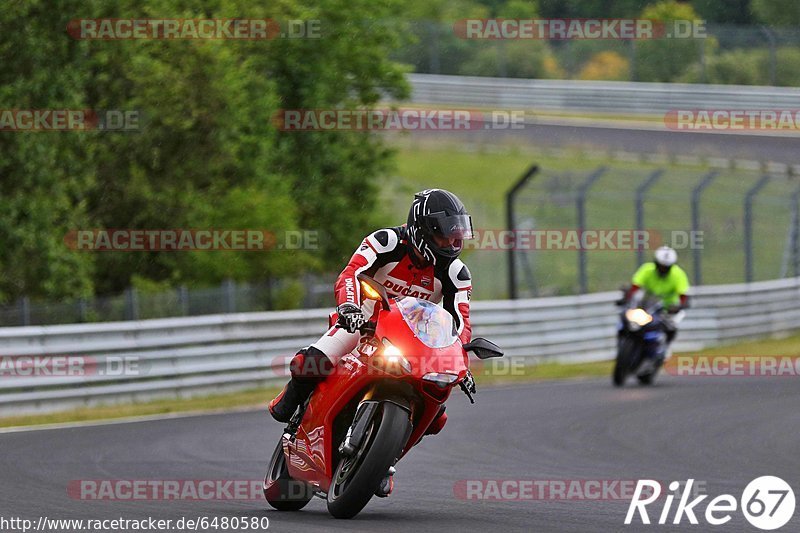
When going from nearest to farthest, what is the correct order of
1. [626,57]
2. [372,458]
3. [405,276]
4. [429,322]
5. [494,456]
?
[372,458], [429,322], [405,276], [494,456], [626,57]

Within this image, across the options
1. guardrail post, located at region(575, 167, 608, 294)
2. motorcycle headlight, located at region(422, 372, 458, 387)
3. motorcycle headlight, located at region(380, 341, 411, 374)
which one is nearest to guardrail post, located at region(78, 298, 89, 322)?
guardrail post, located at region(575, 167, 608, 294)

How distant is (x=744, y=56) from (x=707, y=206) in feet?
21.2

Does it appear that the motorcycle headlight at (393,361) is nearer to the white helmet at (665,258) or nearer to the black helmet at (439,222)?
the black helmet at (439,222)

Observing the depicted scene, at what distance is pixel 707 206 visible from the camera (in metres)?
31.6

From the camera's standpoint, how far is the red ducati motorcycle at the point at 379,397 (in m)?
7.34

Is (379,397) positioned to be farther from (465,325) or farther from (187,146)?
(187,146)

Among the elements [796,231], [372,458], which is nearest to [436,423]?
[372,458]

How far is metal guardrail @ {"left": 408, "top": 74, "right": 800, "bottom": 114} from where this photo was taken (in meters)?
36.7

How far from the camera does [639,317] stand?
1775 cm

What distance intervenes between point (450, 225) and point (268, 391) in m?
10.7

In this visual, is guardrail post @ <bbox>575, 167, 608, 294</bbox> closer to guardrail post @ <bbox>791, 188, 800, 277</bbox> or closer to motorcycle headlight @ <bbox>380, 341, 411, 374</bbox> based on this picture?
guardrail post @ <bbox>791, 188, 800, 277</bbox>

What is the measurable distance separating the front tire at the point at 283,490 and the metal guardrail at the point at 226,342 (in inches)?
296

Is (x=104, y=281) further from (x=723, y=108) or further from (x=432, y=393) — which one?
(x=723, y=108)

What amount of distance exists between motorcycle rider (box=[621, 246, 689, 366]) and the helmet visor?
34.8 ft
